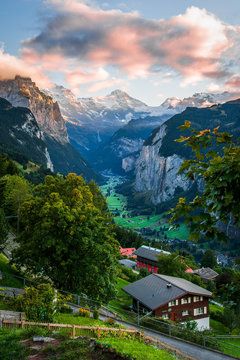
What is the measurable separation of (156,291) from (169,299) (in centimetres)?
297

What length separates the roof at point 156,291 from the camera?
43219 millimetres

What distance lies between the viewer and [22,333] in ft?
39.8

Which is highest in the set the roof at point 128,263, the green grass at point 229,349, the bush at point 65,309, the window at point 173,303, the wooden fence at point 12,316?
the roof at point 128,263

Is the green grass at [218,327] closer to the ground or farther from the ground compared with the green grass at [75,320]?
closer to the ground

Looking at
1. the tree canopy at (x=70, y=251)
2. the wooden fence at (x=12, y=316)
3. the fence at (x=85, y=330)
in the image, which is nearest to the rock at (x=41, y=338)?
the fence at (x=85, y=330)

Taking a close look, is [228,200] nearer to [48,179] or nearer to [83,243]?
[83,243]

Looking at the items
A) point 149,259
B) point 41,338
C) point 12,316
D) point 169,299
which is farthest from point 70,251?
point 149,259

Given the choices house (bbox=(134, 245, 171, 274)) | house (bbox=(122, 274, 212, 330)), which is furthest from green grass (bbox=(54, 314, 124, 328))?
house (bbox=(134, 245, 171, 274))

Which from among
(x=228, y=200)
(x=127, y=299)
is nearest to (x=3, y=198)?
(x=127, y=299)

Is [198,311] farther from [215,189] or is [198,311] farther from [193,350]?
[215,189]

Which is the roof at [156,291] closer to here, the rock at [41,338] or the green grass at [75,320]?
the green grass at [75,320]

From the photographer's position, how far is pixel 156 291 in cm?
4547

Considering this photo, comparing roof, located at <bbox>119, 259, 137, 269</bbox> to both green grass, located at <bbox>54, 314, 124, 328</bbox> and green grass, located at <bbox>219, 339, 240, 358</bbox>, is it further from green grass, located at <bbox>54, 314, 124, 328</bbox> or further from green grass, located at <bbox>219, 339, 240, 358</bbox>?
green grass, located at <bbox>54, 314, 124, 328</bbox>

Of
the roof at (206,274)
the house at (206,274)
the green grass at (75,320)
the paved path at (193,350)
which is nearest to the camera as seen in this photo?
the green grass at (75,320)
